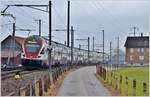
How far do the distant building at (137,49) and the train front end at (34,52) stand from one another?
325ft

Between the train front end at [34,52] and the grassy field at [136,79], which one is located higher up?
the train front end at [34,52]

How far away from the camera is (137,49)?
6432 inches

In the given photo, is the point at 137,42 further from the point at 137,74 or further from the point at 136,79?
the point at 136,79

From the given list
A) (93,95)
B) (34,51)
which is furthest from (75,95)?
(34,51)

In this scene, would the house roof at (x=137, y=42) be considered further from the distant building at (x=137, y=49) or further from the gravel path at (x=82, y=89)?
the gravel path at (x=82, y=89)

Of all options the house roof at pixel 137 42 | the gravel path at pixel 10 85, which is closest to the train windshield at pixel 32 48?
the gravel path at pixel 10 85

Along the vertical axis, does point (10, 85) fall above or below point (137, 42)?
below

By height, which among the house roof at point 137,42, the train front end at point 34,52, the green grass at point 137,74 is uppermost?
the house roof at point 137,42

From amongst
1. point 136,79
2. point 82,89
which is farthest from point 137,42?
point 82,89

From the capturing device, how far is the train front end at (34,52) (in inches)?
2281

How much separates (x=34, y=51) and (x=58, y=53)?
17.5 m

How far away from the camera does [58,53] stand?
75688 mm

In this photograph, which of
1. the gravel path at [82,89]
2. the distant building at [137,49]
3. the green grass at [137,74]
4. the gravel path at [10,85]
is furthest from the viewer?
the distant building at [137,49]

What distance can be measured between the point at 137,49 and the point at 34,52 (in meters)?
108
